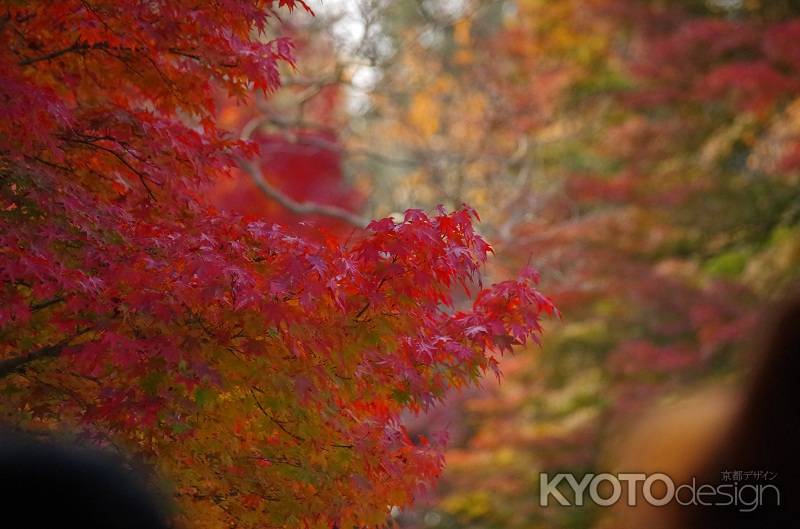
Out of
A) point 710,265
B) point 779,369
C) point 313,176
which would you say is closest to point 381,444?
point 779,369

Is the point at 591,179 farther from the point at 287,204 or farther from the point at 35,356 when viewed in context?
the point at 35,356

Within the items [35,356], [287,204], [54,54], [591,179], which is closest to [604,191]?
[591,179]

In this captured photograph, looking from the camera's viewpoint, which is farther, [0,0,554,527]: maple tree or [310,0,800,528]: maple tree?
[310,0,800,528]: maple tree

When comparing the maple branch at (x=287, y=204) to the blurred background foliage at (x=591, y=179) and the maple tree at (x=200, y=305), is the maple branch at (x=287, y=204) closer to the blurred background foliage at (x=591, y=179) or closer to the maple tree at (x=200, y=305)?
the blurred background foliage at (x=591, y=179)

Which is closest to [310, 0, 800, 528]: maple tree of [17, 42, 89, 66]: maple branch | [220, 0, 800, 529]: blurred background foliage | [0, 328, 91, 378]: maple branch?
[220, 0, 800, 529]: blurred background foliage

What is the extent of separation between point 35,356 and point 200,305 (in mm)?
946

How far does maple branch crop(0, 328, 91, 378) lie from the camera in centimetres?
503

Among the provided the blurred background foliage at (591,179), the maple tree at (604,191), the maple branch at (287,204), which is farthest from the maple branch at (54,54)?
the maple tree at (604,191)

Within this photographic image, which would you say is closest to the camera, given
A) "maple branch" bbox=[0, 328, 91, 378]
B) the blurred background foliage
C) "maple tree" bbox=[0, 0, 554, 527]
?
"maple tree" bbox=[0, 0, 554, 527]

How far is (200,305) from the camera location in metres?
4.66

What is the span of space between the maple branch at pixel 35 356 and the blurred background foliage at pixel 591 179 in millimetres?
7886

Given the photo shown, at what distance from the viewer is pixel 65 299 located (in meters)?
4.99

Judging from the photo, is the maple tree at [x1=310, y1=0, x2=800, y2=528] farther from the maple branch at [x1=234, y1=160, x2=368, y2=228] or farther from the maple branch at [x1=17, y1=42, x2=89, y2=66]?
the maple branch at [x1=17, y1=42, x2=89, y2=66]

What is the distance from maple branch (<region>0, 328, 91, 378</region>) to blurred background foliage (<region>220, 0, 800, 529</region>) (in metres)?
7.89
